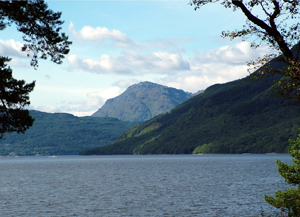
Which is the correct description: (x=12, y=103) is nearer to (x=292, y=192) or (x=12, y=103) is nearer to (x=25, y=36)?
(x=25, y=36)

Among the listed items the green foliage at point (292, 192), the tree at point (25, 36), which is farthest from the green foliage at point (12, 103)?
the green foliage at point (292, 192)

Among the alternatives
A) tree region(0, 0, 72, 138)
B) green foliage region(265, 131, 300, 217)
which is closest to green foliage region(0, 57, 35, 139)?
tree region(0, 0, 72, 138)

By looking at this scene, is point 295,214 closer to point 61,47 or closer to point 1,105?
point 61,47

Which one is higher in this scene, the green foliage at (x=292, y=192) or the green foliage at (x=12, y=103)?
the green foliage at (x=12, y=103)

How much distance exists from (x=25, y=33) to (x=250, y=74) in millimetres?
18303

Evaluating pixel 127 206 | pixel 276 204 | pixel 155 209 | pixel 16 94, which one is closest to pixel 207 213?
pixel 155 209

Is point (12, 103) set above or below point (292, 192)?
above

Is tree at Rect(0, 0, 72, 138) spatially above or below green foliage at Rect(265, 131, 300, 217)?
above

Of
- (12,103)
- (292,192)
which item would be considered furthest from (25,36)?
(292,192)

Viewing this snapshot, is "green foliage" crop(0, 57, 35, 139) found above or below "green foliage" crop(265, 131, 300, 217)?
above

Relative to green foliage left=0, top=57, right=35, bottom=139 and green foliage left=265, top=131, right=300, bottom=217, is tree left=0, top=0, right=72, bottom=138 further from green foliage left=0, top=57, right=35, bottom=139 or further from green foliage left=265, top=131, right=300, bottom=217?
green foliage left=265, top=131, right=300, bottom=217

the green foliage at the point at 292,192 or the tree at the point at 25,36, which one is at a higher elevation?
the tree at the point at 25,36

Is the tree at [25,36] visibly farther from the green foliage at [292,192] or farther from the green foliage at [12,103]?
the green foliage at [292,192]

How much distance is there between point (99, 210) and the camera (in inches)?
2309
